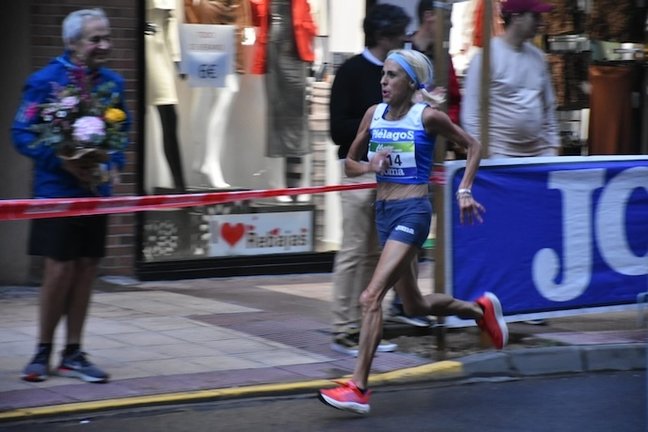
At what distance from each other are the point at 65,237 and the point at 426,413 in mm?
2084

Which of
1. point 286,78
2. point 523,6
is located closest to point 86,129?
point 523,6

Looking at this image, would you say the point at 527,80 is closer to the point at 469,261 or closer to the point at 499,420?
the point at 469,261

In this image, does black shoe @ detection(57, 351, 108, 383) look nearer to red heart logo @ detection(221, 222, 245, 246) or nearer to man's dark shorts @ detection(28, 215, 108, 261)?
man's dark shorts @ detection(28, 215, 108, 261)

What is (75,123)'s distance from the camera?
6340 mm

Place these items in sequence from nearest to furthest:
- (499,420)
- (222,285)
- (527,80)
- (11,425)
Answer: (11,425) < (499,420) < (527,80) < (222,285)

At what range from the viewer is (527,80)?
8.75 meters

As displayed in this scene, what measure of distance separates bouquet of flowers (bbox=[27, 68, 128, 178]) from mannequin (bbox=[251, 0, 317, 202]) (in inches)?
170

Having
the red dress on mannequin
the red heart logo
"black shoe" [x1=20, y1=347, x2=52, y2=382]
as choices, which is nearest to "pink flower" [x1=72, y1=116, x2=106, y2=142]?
"black shoe" [x1=20, y1=347, x2=52, y2=382]

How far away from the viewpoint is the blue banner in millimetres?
7828

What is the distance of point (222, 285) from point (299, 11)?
2482 millimetres

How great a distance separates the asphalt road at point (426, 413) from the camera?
6027 mm

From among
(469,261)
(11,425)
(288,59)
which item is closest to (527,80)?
(469,261)

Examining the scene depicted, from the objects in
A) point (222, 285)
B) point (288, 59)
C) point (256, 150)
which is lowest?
point (222, 285)

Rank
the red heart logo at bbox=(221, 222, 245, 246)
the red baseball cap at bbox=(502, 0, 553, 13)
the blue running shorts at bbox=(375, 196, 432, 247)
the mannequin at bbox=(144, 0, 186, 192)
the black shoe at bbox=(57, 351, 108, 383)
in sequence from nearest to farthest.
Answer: the blue running shorts at bbox=(375, 196, 432, 247), the black shoe at bbox=(57, 351, 108, 383), the red baseball cap at bbox=(502, 0, 553, 13), the mannequin at bbox=(144, 0, 186, 192), the red heart logo at bbox=(221, 222, 245, 246)
